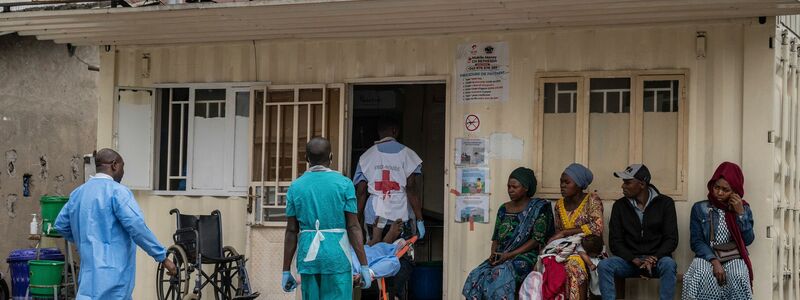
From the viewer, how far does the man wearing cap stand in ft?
28.9

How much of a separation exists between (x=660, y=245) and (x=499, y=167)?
169cm

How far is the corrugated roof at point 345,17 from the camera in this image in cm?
877

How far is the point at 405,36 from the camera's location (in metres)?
10.3

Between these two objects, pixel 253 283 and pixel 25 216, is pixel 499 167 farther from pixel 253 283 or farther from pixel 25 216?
pixel 25 216

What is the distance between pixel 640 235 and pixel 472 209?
5.41 feet

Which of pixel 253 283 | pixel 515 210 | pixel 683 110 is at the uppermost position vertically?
pixel 683 110

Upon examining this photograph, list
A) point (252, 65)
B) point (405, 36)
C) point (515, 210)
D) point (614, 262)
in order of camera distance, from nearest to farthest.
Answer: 1. point (614, 262)
2. point (515, 210)
3. point (405, 36)
4. point (252, 65)

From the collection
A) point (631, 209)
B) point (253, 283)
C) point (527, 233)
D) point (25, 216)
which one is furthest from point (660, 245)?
point (25, 216)

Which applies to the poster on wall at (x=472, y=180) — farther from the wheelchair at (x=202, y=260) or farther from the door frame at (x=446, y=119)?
the wheelchair at (x=202, y=260)

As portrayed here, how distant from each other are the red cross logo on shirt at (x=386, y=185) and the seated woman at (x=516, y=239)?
3.64 ft

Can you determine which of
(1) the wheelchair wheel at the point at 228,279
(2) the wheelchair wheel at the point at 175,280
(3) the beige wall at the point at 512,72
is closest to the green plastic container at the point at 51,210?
(3) the beige wall at the point at 512,72

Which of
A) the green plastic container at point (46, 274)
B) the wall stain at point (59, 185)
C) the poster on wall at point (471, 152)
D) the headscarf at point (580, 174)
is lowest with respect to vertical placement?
the green plastic container at point (46, 274)

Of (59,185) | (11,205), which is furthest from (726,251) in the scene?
(59,185)

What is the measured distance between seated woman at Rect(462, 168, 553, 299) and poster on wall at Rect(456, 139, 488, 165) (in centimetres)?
53
